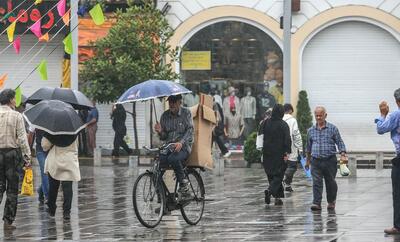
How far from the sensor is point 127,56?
3075 cm

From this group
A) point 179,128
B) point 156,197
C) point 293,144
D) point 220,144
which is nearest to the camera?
point 156,197

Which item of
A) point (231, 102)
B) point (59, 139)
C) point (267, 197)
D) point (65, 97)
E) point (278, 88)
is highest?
point (278, 88)

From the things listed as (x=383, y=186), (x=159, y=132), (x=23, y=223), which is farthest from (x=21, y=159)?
(x=383, y=186)

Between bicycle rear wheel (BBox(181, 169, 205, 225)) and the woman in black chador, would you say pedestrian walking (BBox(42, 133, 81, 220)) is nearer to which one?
bicycle rear wheel (BBox(181, 169, 205, 225))

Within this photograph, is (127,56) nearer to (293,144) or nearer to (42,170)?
(293,144)

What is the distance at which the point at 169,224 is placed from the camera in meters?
15.3

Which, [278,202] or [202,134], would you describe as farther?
[278,202]

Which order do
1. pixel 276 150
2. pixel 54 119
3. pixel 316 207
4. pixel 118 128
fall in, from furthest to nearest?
pixel 118 128 < pixel 276 150 < pixel 316 207 < pixel 54 119

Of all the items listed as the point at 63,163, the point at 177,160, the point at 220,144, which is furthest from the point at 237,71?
the point at 177,160

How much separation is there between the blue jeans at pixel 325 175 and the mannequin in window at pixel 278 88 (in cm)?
1734

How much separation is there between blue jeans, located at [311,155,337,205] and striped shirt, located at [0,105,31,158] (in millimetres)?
4951

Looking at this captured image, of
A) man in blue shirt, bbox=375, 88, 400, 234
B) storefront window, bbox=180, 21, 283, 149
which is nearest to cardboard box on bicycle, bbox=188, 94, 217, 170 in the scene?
man in blue shirt, bbox=375, 88, 400, 234

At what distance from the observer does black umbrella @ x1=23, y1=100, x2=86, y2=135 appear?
51.2ft

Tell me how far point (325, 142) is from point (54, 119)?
4.52 meters
